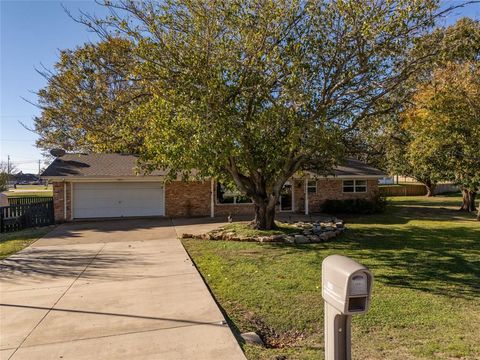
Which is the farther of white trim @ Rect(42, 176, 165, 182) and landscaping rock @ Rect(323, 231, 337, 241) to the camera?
white trim @ Rect(42, 176, 165, 182)

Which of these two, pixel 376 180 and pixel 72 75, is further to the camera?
pixel 72 75

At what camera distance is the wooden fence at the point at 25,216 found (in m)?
15.8

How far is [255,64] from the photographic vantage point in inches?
412

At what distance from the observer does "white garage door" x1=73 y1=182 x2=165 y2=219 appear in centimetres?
1991

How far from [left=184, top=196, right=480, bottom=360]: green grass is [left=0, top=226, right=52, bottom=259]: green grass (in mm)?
5219

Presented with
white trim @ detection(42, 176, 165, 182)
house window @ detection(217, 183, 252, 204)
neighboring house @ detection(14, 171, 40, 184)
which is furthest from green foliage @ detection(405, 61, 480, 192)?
neighboring house @ detection(14, 171, 40, 184)

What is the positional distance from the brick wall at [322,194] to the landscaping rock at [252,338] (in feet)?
57.2

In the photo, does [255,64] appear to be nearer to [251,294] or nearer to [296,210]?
[251,294]

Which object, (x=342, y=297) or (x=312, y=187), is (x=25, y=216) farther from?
(x=342, y=297)

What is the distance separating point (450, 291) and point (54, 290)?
23.8 ft

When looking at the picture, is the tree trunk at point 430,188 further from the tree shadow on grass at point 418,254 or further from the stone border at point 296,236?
the stone border at point 296,236

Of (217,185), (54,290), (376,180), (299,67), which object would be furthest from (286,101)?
(376,180)

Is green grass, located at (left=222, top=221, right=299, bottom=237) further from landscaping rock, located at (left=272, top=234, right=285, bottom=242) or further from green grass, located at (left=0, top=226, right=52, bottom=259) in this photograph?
green grass, located at (left=0, top=226, right=52, bottom=259)

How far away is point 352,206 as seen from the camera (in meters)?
21.7
